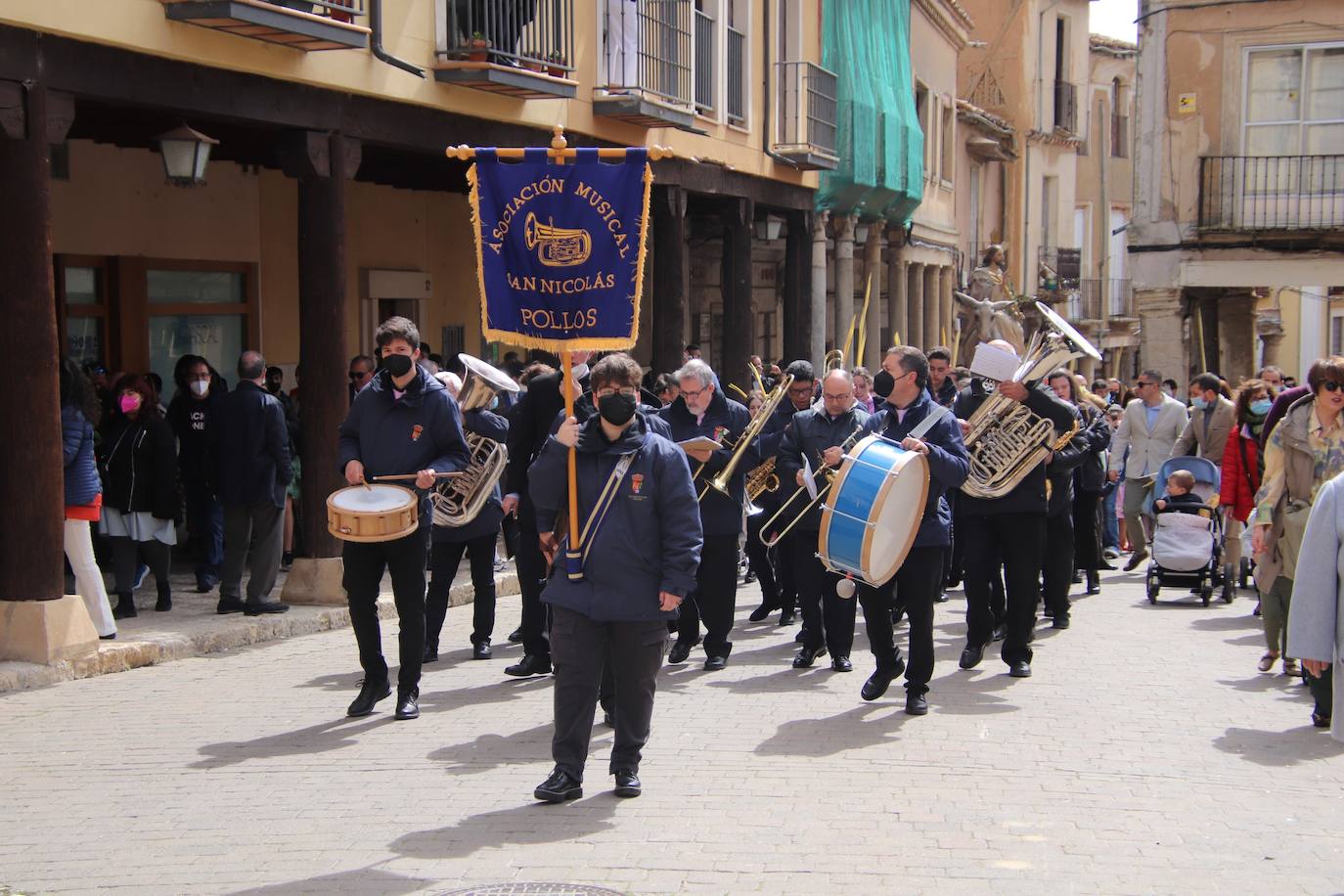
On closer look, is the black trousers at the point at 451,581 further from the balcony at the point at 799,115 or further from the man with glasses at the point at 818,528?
the balcony at the point at 799,115

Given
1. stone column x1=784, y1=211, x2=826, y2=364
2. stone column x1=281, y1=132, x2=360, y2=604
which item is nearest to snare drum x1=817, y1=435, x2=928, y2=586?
stone column x1=281, y1=132, x2=360, y2=604

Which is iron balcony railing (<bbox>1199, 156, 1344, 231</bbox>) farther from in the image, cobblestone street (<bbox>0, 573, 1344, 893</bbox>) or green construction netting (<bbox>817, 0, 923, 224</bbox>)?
cobblestone street (<bbox>0, 573, 1344, 893</bbox>)

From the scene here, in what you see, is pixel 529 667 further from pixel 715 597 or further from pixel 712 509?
pixel 712 509

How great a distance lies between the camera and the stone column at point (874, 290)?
95.6 feet

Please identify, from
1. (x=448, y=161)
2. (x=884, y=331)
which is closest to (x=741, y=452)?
(x=448, y=161)

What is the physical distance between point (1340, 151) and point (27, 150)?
2060 cm

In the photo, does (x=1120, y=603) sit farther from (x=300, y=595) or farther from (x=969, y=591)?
(x=300, y=595)

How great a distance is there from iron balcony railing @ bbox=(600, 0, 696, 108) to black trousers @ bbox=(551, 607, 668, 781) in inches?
413

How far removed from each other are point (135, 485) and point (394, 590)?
3.47m

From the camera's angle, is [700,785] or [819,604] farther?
[819,604]

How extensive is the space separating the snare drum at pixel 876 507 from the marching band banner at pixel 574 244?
5.14 ft

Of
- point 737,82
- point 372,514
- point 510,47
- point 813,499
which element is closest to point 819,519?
point 813,499

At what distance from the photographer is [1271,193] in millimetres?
24766

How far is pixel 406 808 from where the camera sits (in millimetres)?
6883
